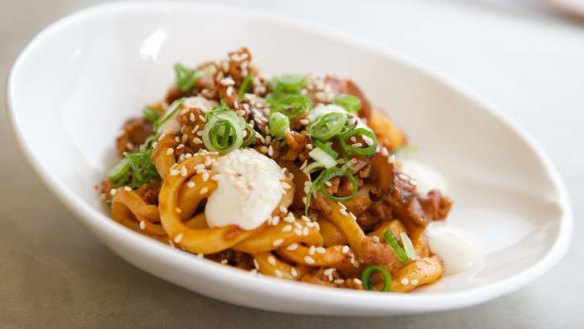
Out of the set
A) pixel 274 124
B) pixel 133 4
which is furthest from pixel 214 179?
pixel 133 4

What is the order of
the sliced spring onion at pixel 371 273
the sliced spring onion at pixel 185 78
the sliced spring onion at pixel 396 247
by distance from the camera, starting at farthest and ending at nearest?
the sliced spring onion at pixel 185 78 < the sliced spring onion at pixel 396 247 < the sliced spring onion at pixel 371 273

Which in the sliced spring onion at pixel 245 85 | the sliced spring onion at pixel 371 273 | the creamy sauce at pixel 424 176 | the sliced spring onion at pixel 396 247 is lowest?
the creamy sauce at pixel 424 176

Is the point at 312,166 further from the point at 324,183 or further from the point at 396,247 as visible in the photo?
the point at 396,247

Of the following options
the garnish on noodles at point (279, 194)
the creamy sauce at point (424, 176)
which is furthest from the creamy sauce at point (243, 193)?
the creamy sauce at point (424, 176)

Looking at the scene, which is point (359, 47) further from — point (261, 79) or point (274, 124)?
point (274, 124)

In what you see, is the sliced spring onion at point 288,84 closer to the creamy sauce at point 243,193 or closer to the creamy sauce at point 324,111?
the creamy sauce at point 324,111

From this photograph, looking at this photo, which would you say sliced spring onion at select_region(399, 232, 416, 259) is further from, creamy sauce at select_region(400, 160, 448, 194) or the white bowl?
creamy sauce at select_region(400, 160, 448, 194)

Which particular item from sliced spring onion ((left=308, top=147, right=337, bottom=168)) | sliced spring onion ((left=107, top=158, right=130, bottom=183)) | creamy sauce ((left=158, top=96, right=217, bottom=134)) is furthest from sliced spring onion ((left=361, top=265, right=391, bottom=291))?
sliced spring onion ((left=107, top=158, right=130, bottom=183))
